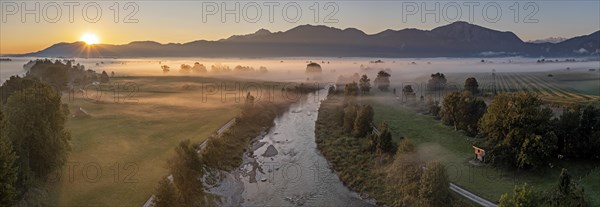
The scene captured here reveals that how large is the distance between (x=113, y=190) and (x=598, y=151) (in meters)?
51.2

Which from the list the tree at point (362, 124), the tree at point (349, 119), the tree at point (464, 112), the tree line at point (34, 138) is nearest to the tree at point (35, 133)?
the tree line at point (34, 138)

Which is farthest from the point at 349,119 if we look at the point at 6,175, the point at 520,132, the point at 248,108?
the point at 6,175

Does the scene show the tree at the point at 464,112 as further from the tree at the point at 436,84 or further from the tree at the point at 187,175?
the tree at the point at 436,84

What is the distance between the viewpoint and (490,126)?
52.5 meters

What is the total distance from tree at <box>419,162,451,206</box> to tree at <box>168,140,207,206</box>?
71.1 feet

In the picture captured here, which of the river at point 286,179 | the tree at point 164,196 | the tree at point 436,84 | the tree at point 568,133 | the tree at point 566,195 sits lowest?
the river at point 286,179

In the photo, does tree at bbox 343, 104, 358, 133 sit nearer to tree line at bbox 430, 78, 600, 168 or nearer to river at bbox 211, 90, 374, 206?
river at bbox 211, 90, 374, 206

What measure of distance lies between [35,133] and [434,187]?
38.0 meters

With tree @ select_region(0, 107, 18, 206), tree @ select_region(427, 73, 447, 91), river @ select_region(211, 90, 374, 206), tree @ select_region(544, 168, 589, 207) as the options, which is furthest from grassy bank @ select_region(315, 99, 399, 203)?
tree @ select_region(427, 73, 447, 91)

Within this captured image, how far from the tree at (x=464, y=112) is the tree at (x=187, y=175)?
41298 millimetres

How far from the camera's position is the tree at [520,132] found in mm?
46438

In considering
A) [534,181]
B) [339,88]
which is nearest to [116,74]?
[339,88]

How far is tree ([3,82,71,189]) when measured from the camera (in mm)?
39188

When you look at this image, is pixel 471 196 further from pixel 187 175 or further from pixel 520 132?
pixel 187 175
